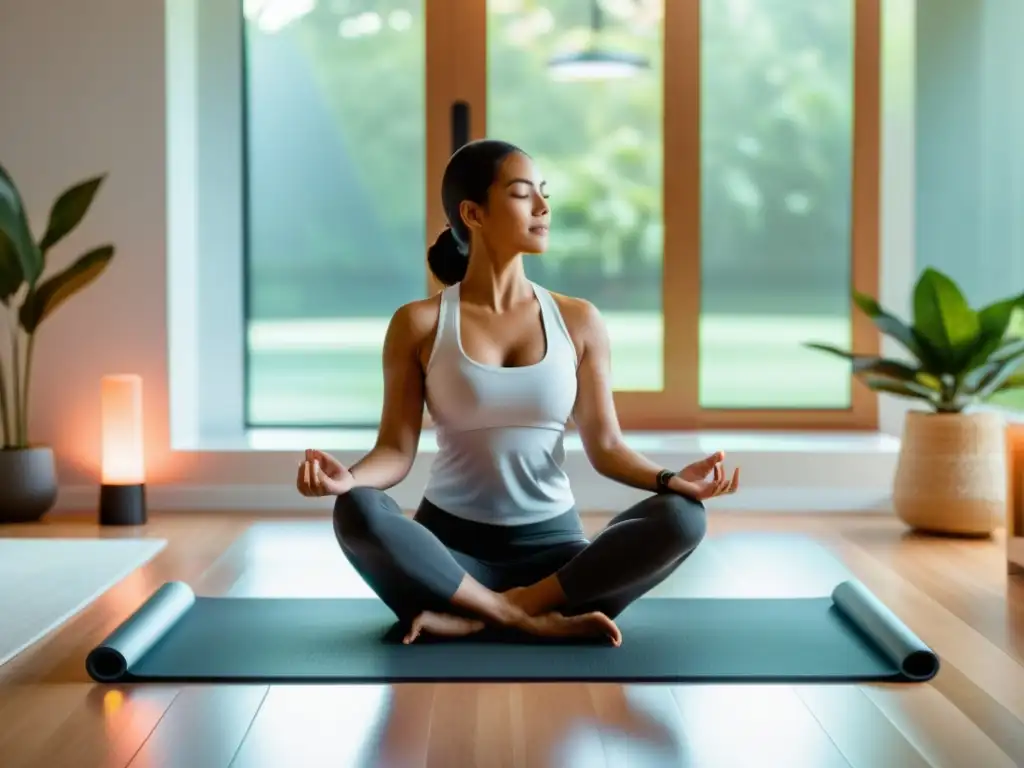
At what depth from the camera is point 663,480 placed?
2854mm

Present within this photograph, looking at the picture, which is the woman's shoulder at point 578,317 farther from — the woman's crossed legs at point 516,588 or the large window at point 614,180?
the large window at point 614,180

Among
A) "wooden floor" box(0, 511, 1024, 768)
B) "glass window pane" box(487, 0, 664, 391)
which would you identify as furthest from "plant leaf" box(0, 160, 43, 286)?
"glass window pane" box(487, 0, 664, 391)

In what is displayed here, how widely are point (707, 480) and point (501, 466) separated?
41 cm

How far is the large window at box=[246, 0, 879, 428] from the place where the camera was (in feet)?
17.1

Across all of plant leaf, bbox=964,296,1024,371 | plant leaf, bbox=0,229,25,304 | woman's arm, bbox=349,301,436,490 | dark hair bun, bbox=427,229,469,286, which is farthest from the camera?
plant leaf, bbox=0,229,25,304

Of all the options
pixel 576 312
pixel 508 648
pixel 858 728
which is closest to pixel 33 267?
pixel 576 312

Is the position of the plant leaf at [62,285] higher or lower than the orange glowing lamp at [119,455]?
higher

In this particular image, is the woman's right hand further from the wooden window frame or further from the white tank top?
the wooden window frame

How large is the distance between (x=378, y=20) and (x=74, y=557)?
2257mm

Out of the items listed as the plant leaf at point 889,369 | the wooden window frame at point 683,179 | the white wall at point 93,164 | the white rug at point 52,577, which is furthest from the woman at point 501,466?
the wooden window frame at point 683,179

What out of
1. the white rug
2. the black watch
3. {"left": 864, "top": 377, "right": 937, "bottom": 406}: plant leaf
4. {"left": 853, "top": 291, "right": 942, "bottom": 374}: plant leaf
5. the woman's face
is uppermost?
the woman's face

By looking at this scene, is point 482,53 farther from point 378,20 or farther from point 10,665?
point 10,665

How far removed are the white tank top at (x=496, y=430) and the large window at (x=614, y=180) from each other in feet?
7.68

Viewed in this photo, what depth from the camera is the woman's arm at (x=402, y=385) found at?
2.99 m
